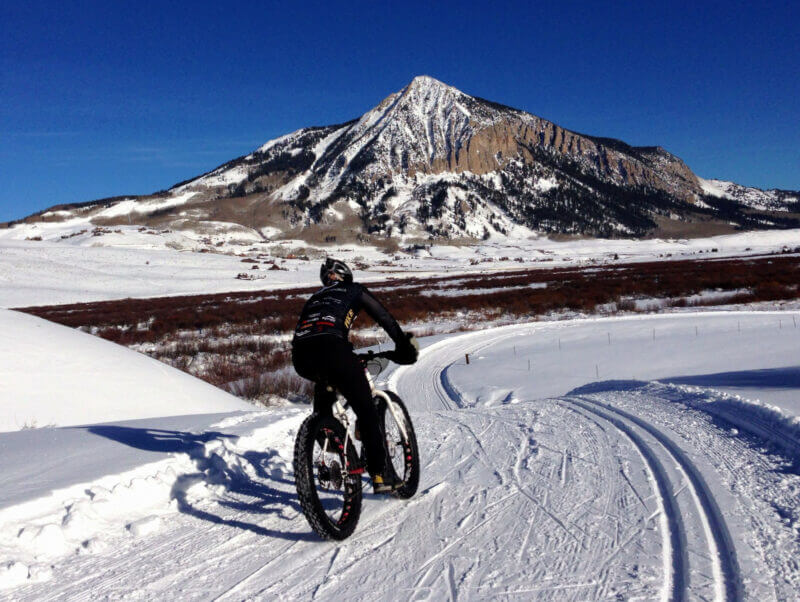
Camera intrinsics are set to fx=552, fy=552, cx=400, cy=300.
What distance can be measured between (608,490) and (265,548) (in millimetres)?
2536

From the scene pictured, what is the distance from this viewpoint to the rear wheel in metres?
3.28

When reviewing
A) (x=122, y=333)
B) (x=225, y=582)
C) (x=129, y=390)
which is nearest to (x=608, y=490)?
(x=225, y=582)

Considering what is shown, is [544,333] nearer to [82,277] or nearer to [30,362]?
[30,362]

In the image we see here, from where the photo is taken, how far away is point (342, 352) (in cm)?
363

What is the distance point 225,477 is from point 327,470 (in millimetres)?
1827

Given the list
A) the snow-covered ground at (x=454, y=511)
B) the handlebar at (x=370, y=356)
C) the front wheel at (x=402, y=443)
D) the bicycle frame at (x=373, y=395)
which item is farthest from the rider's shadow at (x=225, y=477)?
the handlebar at (x=370, y=356)

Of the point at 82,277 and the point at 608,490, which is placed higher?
the point at 82,277

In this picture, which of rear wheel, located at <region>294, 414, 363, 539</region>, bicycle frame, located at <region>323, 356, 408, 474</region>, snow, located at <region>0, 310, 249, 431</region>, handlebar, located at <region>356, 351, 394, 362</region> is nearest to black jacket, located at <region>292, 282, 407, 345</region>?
handlebar, located at <region>356, 351, 394, 362</region>

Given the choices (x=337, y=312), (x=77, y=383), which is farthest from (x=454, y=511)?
(x=77, y=383)

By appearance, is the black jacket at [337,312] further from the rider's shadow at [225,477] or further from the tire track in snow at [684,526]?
the tire track in snow at [684,526]

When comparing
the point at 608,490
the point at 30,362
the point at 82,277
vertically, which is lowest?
the point at 608,490

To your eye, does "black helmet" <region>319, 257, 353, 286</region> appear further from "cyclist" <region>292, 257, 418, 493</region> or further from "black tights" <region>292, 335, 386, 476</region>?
"black tights" <region>292, 335, 386, 476</region>

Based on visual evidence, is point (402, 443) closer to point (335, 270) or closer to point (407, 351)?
point (407, 351)

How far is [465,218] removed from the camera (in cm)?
19750
